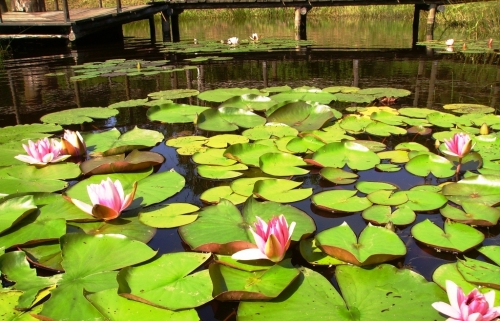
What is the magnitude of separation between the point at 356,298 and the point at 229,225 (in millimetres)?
476

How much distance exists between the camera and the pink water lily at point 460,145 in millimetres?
1668

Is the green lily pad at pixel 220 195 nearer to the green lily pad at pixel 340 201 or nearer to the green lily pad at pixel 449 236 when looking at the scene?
the green lily pad at pixel 340 201

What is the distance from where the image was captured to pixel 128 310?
3.21 feet

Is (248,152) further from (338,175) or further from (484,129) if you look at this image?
(484,129)

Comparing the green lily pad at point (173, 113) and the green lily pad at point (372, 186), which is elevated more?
the green lily pad at point (173, 113)

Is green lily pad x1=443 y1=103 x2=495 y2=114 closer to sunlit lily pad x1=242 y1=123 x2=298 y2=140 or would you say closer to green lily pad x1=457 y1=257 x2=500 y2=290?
sunlit lily pad x1=242 y1=123 x2=298 y2=140

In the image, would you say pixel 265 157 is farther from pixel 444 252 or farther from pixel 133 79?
pixel 133 79

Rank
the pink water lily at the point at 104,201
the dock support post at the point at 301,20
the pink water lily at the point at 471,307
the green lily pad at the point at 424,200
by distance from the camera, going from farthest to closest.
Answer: the dock support post at the point at 301,20 < the green lily pad at the point at 424,200 < the pink water lily at the point at 104,201 < the pink water lily at the point at 471,307

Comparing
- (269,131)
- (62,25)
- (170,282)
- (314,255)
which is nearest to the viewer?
(170,282)

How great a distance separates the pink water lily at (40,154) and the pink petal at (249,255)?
1137mm

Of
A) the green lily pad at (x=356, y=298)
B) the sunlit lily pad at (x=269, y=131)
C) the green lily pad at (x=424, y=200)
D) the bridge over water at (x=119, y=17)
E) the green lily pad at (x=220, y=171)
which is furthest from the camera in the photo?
the bridge over water at (x=119, y=17)

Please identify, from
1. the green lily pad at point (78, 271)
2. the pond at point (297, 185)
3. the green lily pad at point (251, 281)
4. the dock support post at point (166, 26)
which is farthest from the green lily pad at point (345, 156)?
the dock support post at point (166, 26)

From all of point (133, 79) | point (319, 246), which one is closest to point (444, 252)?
point (319, 246)

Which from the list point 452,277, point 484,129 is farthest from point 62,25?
point 452,277
